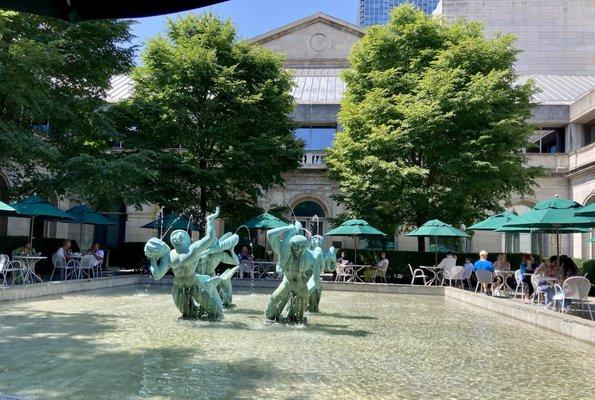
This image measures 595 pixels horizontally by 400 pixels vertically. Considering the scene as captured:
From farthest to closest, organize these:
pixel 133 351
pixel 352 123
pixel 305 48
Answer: pixel 305 48 → pixel 352 123 → pixel 133 351

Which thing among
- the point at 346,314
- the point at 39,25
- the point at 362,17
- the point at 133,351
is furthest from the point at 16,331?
the point at 362,17

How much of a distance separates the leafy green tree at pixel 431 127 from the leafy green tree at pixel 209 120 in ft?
11.4

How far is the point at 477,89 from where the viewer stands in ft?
68.9

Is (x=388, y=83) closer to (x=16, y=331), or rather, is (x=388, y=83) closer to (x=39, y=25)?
(x=39, y=25)

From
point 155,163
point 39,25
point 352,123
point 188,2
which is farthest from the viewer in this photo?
point 352,123

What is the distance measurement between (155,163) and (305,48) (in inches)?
723

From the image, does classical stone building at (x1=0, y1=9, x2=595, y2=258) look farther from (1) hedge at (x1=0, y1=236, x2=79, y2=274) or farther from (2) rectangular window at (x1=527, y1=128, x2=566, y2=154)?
(1) hedge at (x1=0, y1=236, x2=79, y2=274)

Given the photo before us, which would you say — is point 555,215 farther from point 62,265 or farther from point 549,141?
point 549,141

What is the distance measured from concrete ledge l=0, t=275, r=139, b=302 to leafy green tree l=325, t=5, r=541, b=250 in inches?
408

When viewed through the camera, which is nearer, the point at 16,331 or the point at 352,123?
the point at 16,331

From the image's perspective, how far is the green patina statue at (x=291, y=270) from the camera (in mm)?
8602

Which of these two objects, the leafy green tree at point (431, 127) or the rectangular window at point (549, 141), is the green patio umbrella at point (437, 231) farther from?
the rectangular window at point (549, 141)

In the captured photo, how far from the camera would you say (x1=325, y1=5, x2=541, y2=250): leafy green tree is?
69.1 feet

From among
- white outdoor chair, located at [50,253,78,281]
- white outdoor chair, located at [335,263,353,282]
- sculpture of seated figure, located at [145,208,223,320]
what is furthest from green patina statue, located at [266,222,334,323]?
white outdoor chair, located at [335,263,353,282]
